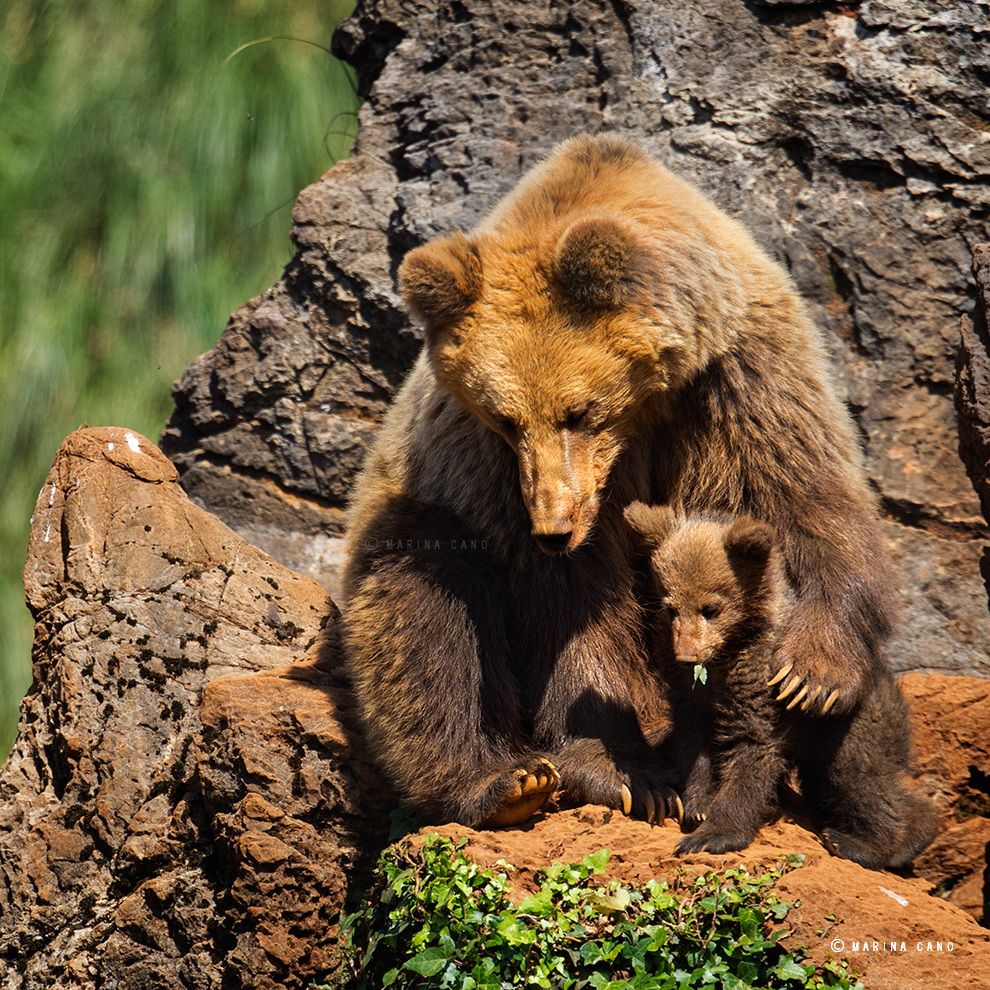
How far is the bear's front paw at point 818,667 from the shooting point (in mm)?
3992

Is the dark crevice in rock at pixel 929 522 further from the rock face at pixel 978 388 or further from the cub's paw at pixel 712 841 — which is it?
the cub's paw at pixel 712 841

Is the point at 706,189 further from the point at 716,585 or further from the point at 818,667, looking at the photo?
the point at 818,667

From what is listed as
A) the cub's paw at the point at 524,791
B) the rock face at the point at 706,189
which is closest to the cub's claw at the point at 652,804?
the cub's paw at the point at 524,791

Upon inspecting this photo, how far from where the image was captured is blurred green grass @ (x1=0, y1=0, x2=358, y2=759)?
823cm

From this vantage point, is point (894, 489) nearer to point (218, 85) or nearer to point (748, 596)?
point (748, 596)

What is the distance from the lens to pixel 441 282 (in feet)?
13.4

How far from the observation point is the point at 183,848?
4.38 metres

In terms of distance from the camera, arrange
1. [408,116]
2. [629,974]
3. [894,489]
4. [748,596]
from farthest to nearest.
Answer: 1. [408,116]
2. [894,489]
3. [748,596]
4. [629,974]

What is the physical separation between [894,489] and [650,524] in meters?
2.12

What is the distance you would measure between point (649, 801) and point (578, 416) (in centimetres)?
128

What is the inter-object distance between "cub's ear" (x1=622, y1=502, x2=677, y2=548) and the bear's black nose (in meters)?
0.42

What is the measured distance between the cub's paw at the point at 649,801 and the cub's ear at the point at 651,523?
80cm

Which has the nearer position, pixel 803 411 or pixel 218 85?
pixel 803 411

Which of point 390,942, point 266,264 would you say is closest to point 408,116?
point 266,264
